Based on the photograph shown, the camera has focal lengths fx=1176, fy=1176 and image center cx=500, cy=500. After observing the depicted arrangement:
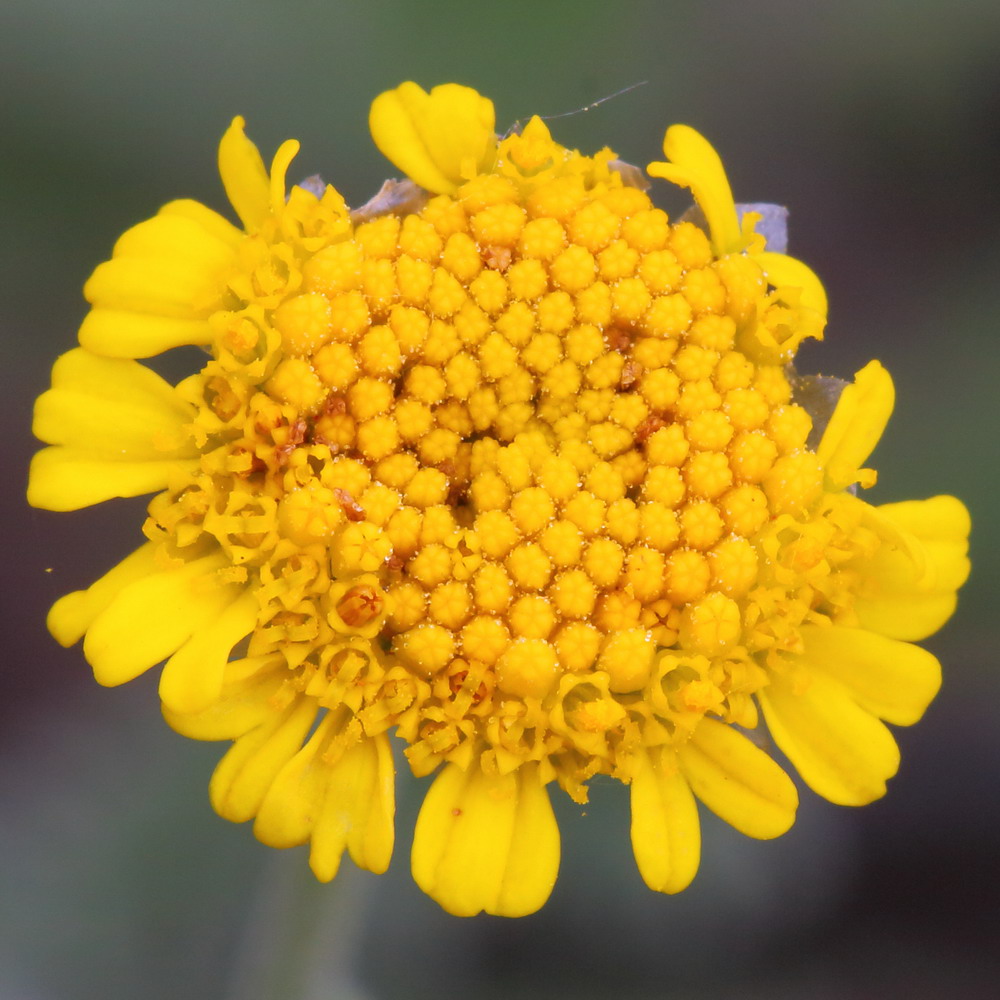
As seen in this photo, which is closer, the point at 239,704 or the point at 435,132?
the point at 239,704

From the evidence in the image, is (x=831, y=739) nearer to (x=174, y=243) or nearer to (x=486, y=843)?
(x=486, y=843)

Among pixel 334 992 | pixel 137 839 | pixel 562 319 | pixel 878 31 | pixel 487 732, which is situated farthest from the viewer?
pixel 137 839

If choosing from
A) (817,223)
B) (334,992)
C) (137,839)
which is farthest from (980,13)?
(137,839)

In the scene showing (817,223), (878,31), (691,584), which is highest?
(878,31)

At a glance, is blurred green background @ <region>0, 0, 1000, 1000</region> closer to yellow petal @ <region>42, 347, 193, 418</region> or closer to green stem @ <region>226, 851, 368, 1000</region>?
green stem @ <region>226, 851, 368, 1000</region>

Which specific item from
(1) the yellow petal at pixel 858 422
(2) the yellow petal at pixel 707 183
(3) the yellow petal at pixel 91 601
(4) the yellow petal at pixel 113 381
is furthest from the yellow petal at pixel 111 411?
(1) the yellow petal at pixel 858 422

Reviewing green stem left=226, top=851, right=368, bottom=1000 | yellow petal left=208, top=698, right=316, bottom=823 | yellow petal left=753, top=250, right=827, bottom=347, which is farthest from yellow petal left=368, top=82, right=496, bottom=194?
green stem left=226, top=851, right=368, bottom=1000

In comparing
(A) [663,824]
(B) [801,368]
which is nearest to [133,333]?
(A) [663,824]

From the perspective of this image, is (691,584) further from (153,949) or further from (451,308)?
(153,949)
